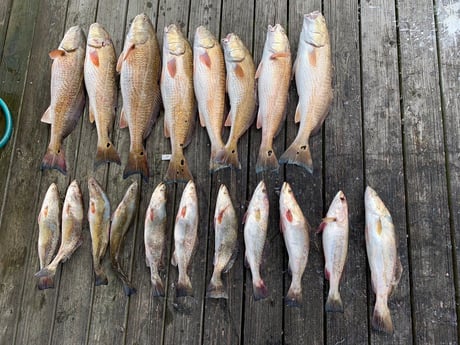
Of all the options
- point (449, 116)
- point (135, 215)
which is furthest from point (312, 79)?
point (135, 215)

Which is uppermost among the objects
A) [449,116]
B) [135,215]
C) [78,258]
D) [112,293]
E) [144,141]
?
[449,116]

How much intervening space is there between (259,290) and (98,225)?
1.24 meters

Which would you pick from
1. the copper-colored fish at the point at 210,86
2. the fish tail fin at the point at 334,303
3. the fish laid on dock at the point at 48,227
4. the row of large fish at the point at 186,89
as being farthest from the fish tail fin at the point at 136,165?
the fish tail fin at the point at 334,303

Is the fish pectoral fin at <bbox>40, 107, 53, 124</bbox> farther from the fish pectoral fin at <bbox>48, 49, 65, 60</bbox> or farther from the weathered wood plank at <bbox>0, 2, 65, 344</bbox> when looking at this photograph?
the fish pectoral fin at <bbox>48, 49, 65, 60</bbox>

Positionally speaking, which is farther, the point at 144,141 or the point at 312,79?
the point at 144,141

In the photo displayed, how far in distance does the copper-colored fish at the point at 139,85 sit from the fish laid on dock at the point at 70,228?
53cm

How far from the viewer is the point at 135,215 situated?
10.3 feet

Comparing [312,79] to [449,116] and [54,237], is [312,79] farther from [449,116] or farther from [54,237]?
[54,237]

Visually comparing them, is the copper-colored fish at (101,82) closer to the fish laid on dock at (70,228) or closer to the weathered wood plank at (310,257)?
the fish laid on dock at (70,228)

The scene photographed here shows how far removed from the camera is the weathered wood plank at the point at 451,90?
3.01 meters

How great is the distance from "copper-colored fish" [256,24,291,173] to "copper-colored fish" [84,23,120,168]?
1.12m

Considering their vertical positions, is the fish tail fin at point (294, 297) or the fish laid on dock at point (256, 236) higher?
the fish laid on dock at point (256, 236)

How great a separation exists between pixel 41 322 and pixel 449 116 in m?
3.39

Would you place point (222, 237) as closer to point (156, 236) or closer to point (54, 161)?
point (156, 236)
